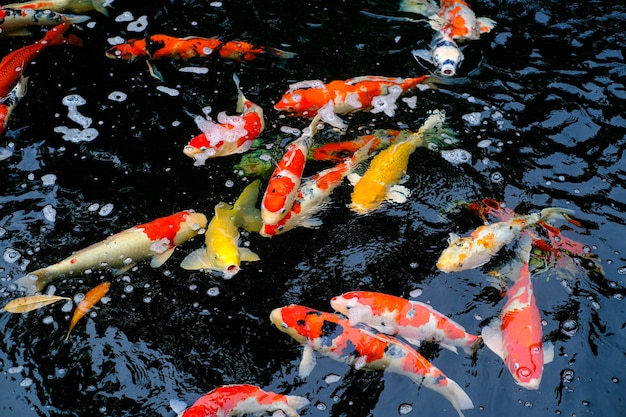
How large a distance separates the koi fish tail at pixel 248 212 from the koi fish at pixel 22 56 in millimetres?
2502

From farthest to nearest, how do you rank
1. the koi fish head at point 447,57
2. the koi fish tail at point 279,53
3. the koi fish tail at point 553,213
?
the koi fish tail at point 279,53
the koi fish head at point 447,57
the koi fish tail at point 553,213

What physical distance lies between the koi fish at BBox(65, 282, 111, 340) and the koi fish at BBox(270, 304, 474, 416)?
1.33 m

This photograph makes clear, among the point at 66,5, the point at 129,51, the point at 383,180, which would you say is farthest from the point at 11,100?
the point at 383,180

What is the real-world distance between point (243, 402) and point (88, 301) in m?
1.36

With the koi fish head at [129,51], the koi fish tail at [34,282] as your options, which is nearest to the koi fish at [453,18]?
the koi fish head at [129,51]

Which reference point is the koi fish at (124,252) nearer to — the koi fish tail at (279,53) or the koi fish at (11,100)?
the koi fish at (11,100)

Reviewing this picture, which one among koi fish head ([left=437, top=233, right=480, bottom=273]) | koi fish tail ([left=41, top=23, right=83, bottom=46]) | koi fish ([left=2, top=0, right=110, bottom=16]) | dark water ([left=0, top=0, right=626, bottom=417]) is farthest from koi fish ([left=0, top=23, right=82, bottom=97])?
koi fish head ([left=437, top=233, right=480, bottom=273])

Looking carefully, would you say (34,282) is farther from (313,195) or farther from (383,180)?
(383,180)

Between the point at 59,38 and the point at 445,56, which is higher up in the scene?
the point at 445,56

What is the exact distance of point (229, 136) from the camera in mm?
4930

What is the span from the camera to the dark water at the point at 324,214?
3.86 meters

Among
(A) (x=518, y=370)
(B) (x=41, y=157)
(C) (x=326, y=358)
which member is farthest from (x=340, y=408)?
(B) (x=41, y=157)

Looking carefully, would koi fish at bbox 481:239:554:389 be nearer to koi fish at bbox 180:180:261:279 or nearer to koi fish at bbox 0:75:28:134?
koi fish at bbox 180:180:261:279

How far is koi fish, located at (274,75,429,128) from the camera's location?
5.21 metres
